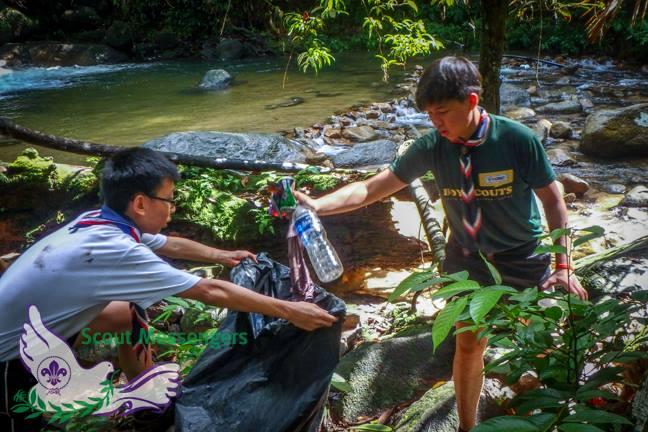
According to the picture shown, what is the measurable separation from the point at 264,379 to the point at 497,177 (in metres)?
1.29

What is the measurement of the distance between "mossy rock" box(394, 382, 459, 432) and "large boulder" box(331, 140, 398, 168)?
217 inches

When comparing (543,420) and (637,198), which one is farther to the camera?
(637,198)

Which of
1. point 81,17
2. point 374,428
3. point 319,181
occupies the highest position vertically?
point 81,17

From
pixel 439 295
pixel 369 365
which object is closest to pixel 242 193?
pixel 369 365

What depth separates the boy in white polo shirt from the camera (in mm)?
2168

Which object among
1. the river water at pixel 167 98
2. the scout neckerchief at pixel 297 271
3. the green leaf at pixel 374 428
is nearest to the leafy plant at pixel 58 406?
the scout neckerchief at pixel 297 271

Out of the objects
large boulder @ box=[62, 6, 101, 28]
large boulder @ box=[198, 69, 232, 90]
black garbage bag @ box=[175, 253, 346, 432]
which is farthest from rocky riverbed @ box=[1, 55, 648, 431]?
large boulder @ box=[62, 6, 101, 28]

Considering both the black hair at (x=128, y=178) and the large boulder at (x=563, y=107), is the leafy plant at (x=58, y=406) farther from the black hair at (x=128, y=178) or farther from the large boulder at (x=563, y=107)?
the large boulder at (x=563, y=107)

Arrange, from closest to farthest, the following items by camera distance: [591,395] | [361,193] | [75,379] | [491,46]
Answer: [591,395], [75,379], [361,193], [491,46]

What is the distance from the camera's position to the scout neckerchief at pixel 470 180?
89.8 inches

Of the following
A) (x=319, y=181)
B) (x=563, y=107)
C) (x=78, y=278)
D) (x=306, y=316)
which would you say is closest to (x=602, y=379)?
(x=306, y=316)

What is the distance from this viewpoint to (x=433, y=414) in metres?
2.45

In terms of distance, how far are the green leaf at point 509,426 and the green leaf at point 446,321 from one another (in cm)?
21

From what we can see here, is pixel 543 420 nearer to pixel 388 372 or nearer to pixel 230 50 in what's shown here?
pixel 388 372
